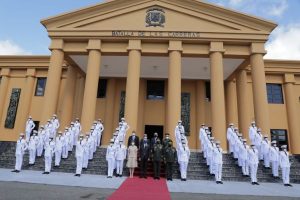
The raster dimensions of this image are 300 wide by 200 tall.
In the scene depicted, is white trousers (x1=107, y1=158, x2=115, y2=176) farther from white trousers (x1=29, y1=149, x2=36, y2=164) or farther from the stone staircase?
white trousers (x1=29, y1=149, x2=36, y2=164)

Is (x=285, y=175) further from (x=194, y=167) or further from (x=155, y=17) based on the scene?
(x=155, y=17)

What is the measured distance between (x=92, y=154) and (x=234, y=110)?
11925 millimetres

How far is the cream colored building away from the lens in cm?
1557

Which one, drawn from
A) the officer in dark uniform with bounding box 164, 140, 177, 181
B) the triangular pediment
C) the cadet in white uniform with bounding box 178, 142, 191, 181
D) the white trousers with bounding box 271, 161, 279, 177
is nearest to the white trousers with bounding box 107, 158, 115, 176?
the officer in dark uniform with bounding box 164, 140, 177, 181

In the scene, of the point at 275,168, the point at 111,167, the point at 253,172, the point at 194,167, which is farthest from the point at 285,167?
the point at 111,167

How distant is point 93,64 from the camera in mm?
16141

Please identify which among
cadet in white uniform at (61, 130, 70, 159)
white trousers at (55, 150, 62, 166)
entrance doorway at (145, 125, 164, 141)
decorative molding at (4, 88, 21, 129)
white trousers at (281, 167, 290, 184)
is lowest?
white trousers at (281, 167, 290, 184)

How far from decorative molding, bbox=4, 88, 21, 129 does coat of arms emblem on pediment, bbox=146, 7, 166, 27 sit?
13345 millimetres

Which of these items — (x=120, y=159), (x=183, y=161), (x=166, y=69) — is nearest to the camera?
(x=183, y=161)

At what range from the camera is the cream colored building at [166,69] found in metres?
15.6

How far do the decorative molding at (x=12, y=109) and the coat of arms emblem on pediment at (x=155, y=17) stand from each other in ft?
43.8

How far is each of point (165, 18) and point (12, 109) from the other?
15.0 m

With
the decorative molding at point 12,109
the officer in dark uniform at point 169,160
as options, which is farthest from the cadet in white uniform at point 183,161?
the decorative molding at point 12,109

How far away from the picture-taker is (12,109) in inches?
858
